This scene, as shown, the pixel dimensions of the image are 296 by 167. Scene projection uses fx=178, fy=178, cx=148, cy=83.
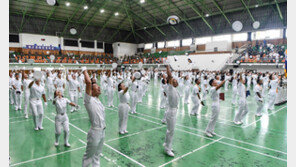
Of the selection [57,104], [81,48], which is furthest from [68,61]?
[57,104]

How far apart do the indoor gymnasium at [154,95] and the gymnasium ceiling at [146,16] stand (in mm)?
210

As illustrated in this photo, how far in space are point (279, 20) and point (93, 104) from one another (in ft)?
115

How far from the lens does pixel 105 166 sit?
5.11 m

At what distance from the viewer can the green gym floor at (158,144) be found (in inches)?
214

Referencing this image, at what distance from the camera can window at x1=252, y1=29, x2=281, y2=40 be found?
29938 millimetres

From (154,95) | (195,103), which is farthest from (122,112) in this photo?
(154,95)

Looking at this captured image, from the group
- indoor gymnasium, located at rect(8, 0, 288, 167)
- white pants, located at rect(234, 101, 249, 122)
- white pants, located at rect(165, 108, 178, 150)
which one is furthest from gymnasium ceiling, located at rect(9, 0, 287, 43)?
white pants, located at rect(165, 108, 178, 150)

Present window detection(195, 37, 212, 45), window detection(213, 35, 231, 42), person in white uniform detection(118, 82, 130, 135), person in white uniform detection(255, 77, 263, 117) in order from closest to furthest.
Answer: person in white uniform detection(118, 82, 130, 135)
person in white uniform detection(255, 77, 263, 117)
window detection(213, 35, 231, 42)
window detection(195, 37, 212, 45)

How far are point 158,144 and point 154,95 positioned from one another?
36.7 ft

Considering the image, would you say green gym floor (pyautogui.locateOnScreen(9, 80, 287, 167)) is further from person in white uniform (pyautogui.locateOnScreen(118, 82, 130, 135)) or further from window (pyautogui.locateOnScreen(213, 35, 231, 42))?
window (pyautogui.locateOnScreen(213, 35, 231, 42))

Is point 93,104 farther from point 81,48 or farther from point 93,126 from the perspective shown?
point 81,48

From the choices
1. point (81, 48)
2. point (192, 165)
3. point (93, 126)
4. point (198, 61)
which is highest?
point (81, 48)

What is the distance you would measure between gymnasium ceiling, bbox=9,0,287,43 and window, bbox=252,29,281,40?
1.21 meters

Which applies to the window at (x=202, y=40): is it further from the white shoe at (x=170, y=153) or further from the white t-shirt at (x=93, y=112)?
the white t-shirt at (x=93, y=112)
